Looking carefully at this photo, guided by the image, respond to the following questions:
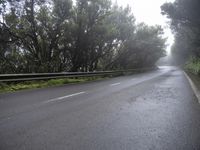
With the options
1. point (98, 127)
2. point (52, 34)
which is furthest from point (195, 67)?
point (98, 127)

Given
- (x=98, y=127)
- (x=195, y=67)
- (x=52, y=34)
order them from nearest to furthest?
1. (x=98, y=127)
2. (x=52, y=34)
3. (x=195, y=67)

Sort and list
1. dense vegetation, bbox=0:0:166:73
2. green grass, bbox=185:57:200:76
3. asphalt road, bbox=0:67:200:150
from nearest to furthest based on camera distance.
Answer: asphalt road, bbox=0:67:200:150 < dense vegetation, bbox=0:0:166:73 < green grass, bbox=185:57:200:76

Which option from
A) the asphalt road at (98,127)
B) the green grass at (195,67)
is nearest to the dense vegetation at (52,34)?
the green grass at (195,67)

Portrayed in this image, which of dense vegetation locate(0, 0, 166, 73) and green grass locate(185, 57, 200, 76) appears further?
green grass locate(185, 57, 200, 76)

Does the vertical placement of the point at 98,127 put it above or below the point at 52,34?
below

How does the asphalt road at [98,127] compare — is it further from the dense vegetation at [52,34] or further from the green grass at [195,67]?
the green grass at [195,67]

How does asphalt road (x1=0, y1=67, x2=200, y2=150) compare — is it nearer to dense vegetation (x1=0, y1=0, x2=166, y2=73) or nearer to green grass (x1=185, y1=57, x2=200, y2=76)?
dense vegetation (x1=0, y1=0, x2=166, y2=73)

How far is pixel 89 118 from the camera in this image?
6.65 m

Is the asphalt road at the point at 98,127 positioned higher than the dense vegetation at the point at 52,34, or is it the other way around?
the dense vegetation at the point at 52,34

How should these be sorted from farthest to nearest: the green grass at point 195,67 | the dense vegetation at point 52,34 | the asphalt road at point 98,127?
the green grass at point 195,67 → the dense vegetation at point 52,34 → the asphalt road at point 98,127

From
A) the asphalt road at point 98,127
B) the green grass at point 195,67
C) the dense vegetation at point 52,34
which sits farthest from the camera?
the green grass at point 195,67

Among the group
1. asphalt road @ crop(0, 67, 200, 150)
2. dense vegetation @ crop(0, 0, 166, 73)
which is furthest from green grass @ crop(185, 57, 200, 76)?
asphalt road @ crop(0, 67, 200, 150)

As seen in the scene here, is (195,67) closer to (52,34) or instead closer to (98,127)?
(52,34)

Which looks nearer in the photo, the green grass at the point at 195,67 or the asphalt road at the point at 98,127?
the asphalt road at the point at 98,127
